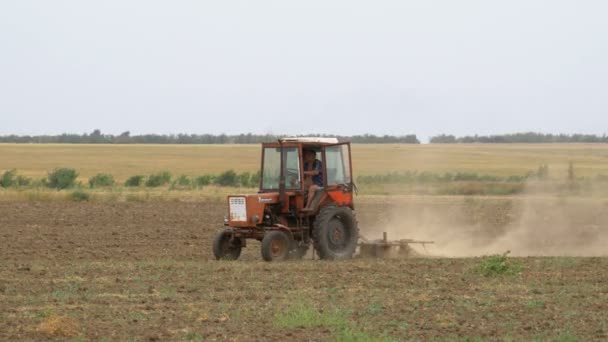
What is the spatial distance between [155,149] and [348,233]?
8934 cm

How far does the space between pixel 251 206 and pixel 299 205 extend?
91 centimetres

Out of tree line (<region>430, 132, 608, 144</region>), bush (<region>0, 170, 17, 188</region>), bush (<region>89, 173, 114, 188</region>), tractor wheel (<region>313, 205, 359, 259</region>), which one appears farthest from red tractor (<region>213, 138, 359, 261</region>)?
tree line (<region>430, 132, 608, 144</region>)

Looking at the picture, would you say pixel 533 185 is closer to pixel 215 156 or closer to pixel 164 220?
pixel 164 220

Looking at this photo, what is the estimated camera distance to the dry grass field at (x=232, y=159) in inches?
Result: 2813

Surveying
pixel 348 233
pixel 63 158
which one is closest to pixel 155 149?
pixel 63 158

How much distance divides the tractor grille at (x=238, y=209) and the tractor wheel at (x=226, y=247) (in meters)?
0.60

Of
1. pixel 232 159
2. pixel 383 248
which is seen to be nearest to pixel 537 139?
pixel 232 159

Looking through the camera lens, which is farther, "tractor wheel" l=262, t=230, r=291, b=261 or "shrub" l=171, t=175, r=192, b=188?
"shrub" l=171, t=175, r=192, b=188

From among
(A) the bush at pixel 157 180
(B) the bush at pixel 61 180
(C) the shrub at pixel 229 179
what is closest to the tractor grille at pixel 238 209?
(B) the bush at pixel 61 180

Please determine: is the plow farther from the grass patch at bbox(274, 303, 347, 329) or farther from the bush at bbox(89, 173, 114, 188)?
the bush at bbox(89, 173, 114, 188)

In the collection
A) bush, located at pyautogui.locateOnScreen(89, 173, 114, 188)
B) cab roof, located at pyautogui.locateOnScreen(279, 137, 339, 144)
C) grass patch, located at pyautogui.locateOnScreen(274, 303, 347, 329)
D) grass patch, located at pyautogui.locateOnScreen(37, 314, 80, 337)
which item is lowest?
bush, located at pyautogui.locateOnScreen(89, 173, 114, 188)

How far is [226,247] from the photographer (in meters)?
20.3

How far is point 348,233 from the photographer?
20094 mm

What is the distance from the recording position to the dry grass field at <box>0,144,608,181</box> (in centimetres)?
7144
